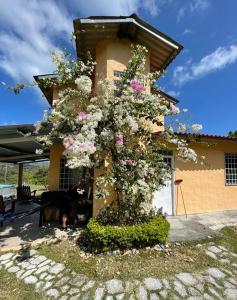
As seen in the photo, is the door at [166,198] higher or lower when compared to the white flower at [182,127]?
lower

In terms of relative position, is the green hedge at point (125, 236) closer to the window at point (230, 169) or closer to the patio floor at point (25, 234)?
the patio floor at point (25, 234)

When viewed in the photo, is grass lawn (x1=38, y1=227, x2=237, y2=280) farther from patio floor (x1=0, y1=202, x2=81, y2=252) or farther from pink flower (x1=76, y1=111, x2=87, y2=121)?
pink flower (x1=76, y1=111, x2=87, y2=121)

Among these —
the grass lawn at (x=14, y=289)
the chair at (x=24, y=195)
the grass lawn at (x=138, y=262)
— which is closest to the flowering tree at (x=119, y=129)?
the grass lawn at (x=138, y=262)

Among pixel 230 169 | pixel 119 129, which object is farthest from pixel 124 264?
pixel 230 169

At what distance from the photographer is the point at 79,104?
720cm

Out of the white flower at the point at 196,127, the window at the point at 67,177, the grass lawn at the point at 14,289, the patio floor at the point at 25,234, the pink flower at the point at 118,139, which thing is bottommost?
the grass lawn at the point at 14,289

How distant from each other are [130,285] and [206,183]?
7.46 metres

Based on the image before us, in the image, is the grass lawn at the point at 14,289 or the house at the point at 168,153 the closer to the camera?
the grass lawn at the point at 14,289

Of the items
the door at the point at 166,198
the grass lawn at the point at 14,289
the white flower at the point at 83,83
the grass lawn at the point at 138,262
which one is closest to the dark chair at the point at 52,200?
the grass lawn at the point at 138,262

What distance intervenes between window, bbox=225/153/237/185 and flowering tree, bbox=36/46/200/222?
549cm

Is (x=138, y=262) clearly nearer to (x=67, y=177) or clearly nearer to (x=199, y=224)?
(x=199, y=224)

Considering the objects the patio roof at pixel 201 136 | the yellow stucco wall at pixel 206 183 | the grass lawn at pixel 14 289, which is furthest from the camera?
the yellow stucco wall at pixel 206 183

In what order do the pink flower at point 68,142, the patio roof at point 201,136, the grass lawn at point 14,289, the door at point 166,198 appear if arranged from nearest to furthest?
the grass lawn at point 14,289 → the pink flower at point 68,142 → the patio roof at point 201,136 → the door at point 166,198

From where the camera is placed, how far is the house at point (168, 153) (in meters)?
9.36
